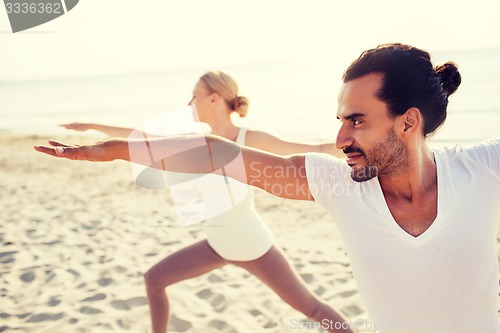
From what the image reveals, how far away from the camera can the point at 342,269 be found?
4.78m

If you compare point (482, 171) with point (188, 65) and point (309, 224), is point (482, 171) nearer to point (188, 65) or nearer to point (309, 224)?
point (309, 224)

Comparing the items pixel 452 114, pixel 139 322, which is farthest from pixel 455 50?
pixel 139 322

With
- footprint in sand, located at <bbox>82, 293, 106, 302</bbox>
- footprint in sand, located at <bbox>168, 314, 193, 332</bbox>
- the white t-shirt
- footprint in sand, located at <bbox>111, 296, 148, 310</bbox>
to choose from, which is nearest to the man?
the white t-shirt

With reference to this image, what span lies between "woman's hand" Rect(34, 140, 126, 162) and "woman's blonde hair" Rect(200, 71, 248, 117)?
1736 millimetres

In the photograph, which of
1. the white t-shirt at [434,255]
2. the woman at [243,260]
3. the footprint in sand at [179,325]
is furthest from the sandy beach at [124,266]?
the white t-shirt at [434,255]

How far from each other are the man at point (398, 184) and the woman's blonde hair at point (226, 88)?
157 cm

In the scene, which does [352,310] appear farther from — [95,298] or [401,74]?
[401,74]

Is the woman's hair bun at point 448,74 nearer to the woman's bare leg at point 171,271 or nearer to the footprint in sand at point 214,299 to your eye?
the woman's bare leg at point 171,271

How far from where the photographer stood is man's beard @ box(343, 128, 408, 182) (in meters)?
1.79

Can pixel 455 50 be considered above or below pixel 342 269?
below

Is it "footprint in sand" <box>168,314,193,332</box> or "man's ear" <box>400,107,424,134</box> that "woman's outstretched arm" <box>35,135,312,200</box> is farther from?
"footprint in sand" <box>168,314,193,332</box>

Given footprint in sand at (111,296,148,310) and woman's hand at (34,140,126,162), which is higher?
woman's hand at (34,140,126,162)

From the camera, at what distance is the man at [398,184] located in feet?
5.50

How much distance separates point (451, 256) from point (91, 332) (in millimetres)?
3098
